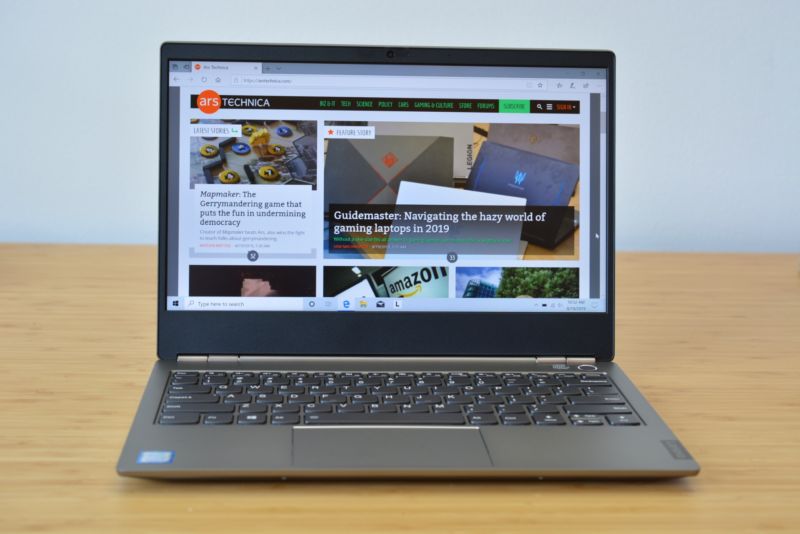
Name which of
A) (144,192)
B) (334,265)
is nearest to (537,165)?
(334,265)

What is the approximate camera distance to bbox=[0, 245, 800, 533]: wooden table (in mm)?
599

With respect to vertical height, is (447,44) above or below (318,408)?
above

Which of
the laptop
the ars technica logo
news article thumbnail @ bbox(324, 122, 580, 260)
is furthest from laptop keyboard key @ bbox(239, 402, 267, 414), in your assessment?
the ars technica logo

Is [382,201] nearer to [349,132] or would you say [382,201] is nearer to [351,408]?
[349,132]

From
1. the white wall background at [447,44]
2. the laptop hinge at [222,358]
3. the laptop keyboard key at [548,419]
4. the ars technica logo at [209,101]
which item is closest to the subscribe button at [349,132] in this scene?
the ars technica logo at [209,101]

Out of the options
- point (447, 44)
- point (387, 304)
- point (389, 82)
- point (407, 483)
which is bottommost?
point (407, 483)

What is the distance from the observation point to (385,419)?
2.39 feet

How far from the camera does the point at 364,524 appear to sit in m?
0.59

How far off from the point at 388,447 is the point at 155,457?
17 cm

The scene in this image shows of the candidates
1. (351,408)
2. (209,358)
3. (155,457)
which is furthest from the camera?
(209,358)

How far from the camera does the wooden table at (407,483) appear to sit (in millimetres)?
599

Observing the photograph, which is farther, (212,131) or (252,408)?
(212,131)

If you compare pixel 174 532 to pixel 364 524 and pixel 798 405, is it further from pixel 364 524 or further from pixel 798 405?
pixel 798 405

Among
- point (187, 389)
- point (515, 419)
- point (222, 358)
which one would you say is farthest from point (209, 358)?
point (515, 419)
